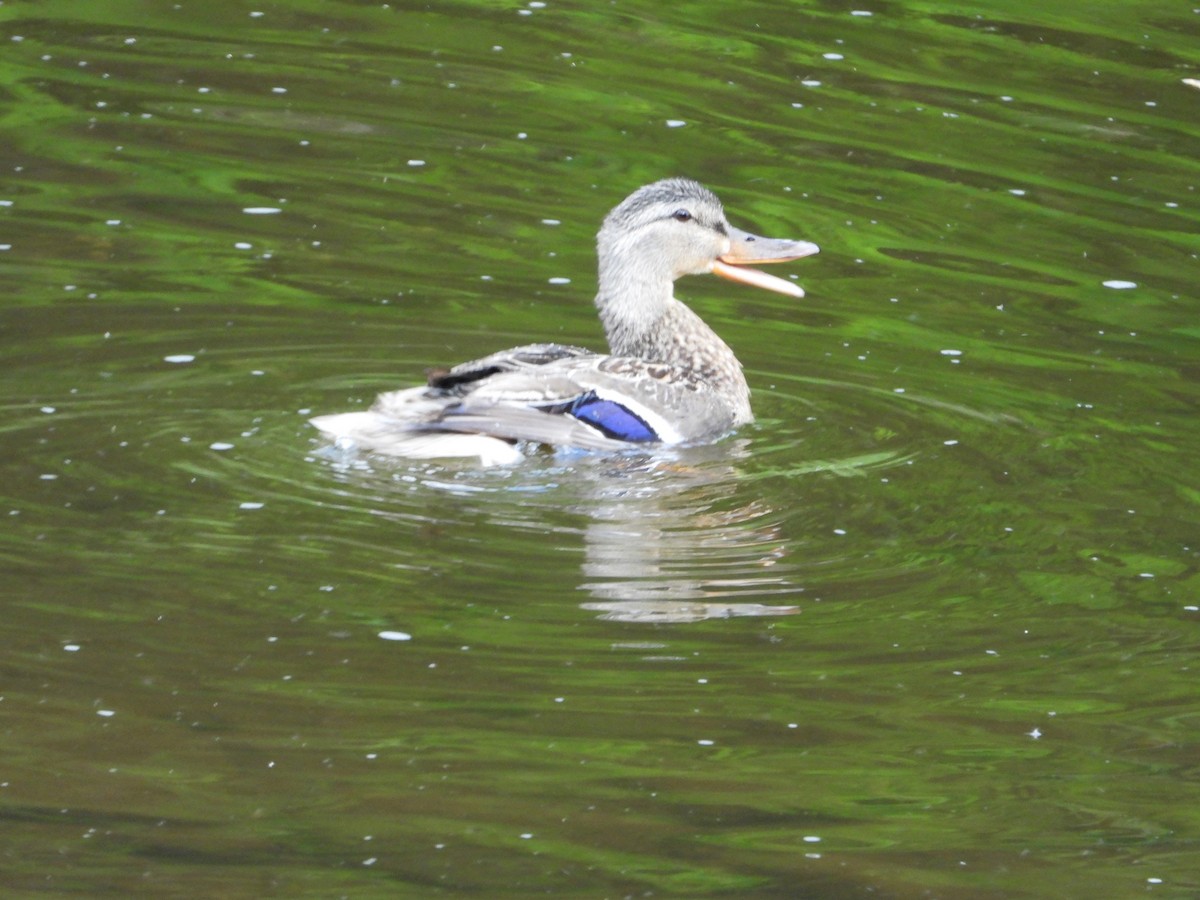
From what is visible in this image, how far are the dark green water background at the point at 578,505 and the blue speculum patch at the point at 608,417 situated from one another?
21cm

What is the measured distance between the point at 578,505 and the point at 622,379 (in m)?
1.15

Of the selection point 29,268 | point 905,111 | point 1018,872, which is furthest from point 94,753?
point 905,111

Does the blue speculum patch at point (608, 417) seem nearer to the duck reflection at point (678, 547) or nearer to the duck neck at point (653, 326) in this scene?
the duck reflection at point (678, 547)

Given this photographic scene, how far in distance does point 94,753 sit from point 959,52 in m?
11.5

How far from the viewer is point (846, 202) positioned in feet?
44.1

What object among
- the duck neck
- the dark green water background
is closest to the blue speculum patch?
the dark green water background

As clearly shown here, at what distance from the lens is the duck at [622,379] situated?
8.78m

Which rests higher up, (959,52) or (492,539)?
(959,52)

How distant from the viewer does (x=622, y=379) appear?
30.4 feet

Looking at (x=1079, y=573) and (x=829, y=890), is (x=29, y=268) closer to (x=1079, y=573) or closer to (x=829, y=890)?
(x=1079, y=573)

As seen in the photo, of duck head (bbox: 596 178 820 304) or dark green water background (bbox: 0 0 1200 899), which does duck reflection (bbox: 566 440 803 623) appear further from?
duck head (bbox: 596 178 820 304)

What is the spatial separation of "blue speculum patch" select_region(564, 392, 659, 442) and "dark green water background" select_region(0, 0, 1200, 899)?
0.21m

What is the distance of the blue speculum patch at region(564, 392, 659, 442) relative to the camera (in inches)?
356

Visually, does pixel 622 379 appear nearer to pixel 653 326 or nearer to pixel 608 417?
pixel 608 417
